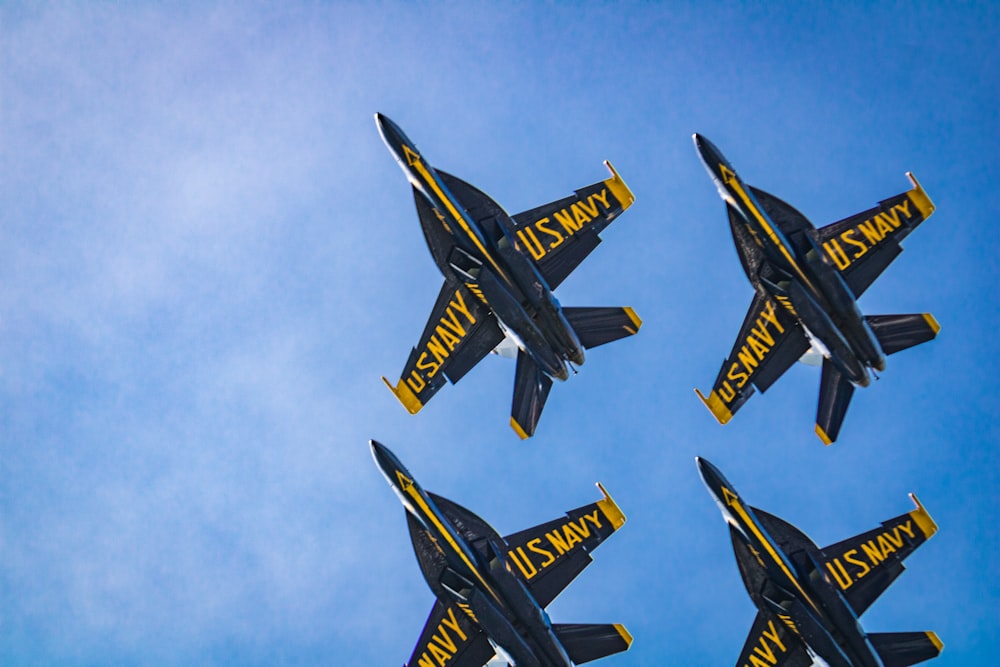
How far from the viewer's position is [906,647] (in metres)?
40.9

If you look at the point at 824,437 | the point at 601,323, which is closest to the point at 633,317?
the point at 601,323

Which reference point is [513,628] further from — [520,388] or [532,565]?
[520,388]

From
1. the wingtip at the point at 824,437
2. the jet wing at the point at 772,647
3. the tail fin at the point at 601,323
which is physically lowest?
the jet wing at the point at 772,647

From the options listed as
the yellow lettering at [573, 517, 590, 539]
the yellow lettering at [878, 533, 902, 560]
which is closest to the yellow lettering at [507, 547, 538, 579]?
the yellow lettering at [573, 517, 590, 539]

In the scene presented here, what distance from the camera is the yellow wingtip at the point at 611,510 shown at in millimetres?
41219

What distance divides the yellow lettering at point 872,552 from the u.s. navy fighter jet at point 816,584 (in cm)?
3

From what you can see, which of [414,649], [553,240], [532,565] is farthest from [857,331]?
[414,649]

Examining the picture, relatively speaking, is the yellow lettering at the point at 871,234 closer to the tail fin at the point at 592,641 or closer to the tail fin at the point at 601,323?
the tail fin at the point at 601,323

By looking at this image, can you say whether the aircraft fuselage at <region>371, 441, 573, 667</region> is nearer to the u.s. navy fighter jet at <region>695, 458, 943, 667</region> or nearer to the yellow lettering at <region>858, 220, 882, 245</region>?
the u.s. navy fighter jet at <region>695, 458, 943, 667</region>

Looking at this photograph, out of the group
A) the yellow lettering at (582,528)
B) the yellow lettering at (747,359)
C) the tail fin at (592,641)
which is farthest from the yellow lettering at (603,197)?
the tail fin at (592,641)

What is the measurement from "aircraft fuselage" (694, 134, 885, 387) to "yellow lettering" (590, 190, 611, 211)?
3538mm

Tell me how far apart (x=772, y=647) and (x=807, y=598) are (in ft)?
7.99

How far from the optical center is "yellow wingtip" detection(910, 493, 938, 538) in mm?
41688

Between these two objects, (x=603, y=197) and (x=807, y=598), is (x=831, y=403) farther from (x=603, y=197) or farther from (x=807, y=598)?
(x=603, y=197)
